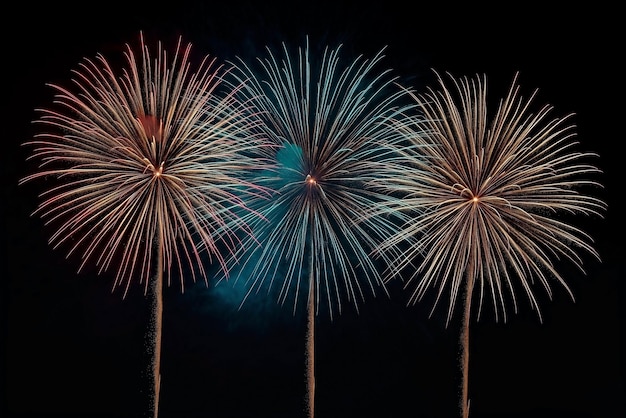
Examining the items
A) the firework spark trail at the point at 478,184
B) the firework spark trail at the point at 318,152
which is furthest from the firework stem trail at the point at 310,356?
the firework spark trail at the point at 478,184

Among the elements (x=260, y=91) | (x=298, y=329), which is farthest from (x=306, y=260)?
Result: (x=260, y=91)

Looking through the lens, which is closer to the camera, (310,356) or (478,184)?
(478,184)

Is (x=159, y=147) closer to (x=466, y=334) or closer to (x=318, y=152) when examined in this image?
(x=318, y=152)

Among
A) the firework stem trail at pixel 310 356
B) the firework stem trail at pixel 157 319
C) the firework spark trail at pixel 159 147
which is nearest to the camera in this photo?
the firework spark trail at pixel 159 147

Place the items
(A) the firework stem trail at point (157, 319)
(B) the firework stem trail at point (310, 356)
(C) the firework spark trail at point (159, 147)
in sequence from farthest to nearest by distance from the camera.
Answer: (B) the firework stem trail at point (310, 356)
(A) the firework stem trail at point (157, 319)
(C) the firework spark trail at point (159, 147)

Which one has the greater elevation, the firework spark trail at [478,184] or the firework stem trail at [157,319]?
the firework spark trail at [478,184]

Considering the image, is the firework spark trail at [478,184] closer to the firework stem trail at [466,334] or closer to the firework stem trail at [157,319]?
the firework stem trail at [466,334]

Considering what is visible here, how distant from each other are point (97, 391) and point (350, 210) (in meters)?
7.31

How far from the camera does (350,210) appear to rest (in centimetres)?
1238

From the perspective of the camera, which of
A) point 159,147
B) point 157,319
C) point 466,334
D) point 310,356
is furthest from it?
point 310,356

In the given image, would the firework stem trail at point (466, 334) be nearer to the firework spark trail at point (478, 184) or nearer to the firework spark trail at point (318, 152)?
the firework spark trail at point (478, 184)

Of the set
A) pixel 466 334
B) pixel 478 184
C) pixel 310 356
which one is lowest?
pixel 310 356

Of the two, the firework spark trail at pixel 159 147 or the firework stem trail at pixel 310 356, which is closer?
the firework spark trail at pixel 159 147

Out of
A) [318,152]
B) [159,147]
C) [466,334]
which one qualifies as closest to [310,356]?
[466,334]
